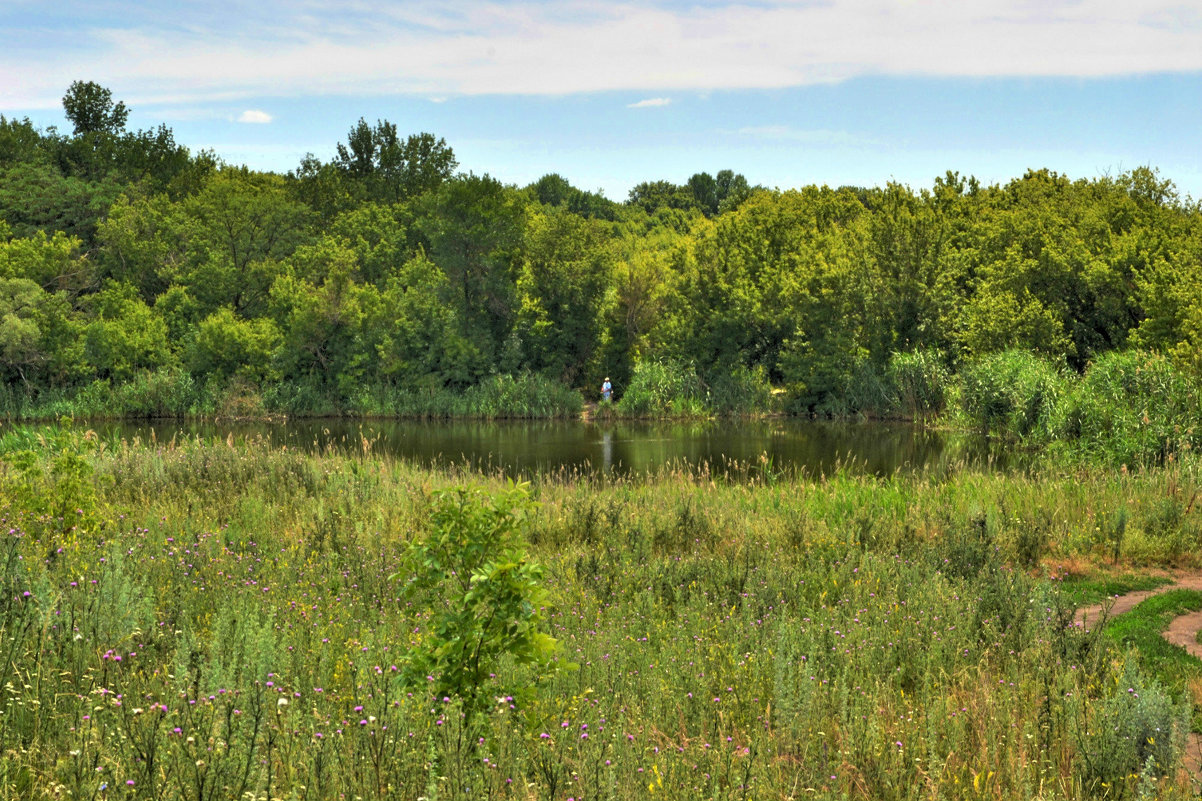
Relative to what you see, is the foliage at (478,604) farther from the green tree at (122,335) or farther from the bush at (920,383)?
the green tree at (122,335)

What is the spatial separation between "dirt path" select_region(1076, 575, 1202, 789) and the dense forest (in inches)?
983

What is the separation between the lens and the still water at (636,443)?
80.6 feet

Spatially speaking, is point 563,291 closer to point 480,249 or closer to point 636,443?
point 480,249

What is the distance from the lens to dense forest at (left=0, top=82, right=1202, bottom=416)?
38484 millimetres

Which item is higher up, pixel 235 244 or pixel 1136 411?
pixel 235 244

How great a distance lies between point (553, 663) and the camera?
15.5 ft

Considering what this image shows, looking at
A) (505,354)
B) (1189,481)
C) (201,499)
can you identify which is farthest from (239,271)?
(1189,481)

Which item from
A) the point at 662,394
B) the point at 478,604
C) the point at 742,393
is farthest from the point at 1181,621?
the point at 662,394

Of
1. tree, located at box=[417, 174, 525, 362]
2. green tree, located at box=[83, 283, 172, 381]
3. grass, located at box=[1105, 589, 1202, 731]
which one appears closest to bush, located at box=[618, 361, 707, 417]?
tree, located at box=[417, 174, 525, 362]

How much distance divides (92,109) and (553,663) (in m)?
61.2

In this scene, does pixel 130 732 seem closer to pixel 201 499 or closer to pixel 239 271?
pixel 201 499

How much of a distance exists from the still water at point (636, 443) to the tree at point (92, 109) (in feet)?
79.2

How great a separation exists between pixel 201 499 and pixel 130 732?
9413 millimetres

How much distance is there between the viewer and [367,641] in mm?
6020
